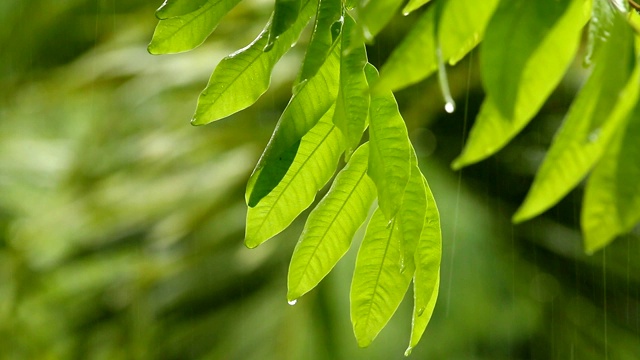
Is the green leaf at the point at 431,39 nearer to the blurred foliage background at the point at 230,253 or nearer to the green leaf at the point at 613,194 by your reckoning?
the green leaf at the point at 613,194

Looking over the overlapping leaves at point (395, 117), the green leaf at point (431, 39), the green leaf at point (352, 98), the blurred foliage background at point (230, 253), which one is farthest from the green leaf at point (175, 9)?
the blurred foliage background at point (230, 253)

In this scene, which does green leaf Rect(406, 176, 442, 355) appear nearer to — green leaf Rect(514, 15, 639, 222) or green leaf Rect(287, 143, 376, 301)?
green leaf Rect(287, 143, 376, 301)

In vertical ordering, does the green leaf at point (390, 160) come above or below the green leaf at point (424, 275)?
above

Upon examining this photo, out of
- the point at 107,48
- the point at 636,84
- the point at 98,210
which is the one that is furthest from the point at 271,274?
the point at 636,84

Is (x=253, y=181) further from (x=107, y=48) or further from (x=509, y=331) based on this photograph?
(x=107, y=48)

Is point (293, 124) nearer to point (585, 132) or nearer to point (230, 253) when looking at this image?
point (585, 132)

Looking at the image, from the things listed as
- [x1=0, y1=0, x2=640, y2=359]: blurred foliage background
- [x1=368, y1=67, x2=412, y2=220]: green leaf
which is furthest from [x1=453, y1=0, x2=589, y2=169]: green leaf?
[x1=0, y1=0, x2=640, y2=359]: blurred foliage background
